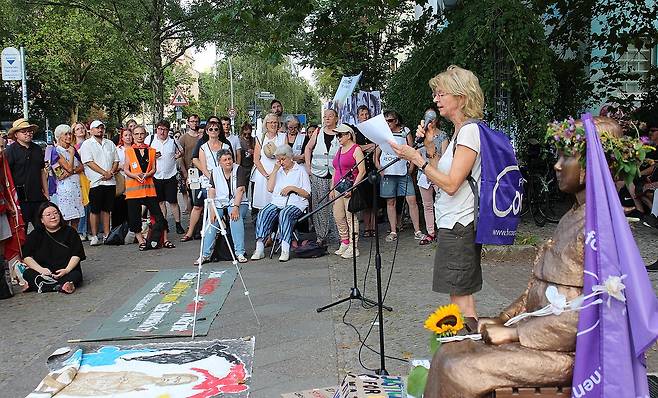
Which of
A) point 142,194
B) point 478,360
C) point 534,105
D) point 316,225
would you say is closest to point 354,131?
point 316,225

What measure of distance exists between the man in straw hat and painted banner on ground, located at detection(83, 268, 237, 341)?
Answer: 2.09m

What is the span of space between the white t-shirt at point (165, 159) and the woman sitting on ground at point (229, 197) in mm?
2098

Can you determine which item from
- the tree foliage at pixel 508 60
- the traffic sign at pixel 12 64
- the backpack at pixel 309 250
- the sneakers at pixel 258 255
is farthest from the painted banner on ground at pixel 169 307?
the traffic sign at pixel 12 64

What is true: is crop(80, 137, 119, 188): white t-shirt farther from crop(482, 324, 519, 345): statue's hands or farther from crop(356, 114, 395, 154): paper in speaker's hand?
crop(482, 324, 519, 345): statue's hands

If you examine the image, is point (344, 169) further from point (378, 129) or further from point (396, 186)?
point (378, 129)

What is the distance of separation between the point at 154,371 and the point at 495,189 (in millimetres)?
2650

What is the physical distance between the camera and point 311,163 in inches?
355

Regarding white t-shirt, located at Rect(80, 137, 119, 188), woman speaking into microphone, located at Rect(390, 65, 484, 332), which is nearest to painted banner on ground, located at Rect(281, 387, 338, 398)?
woman speaking into microphone, located at Rect(390, 65, 484, 332)

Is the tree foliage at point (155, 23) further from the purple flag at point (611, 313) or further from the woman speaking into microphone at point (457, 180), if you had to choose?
the purple flag at point (611, 313)

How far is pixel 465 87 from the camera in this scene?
3.47 m

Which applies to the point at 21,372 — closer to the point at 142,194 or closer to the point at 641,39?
the point at 142,194

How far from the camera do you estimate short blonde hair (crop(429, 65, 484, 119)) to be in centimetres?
347

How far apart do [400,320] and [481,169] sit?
2254 millimetres

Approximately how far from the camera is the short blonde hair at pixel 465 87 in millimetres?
3471
